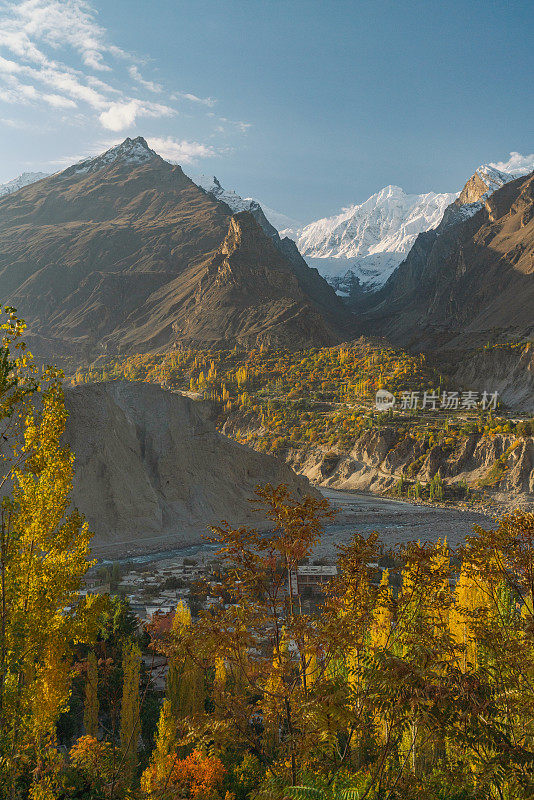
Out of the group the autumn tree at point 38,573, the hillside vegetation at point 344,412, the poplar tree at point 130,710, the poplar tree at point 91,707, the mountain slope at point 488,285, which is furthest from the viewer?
the mountain slope at point 488,285

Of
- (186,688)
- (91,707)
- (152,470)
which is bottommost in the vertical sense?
A: (91,707)

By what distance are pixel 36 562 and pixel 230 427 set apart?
108m

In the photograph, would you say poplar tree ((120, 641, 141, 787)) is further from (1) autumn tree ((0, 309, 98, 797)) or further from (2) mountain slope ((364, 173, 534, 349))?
(2) mountain slope ((364, 173, 534, 349))

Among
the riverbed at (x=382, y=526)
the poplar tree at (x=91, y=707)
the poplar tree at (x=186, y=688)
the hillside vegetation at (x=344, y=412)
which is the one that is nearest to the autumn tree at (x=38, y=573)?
the poplar tree at (x=91, y=707)

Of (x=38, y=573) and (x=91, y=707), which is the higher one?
(x=38, y=573)

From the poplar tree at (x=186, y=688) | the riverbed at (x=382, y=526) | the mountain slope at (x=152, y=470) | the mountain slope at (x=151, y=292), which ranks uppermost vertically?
the mountain slope at (x=151, y=292)

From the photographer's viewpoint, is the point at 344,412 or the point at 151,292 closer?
the point at 344,412

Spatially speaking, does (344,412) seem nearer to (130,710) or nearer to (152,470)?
(152,470)

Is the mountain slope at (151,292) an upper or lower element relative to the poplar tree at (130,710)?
upper

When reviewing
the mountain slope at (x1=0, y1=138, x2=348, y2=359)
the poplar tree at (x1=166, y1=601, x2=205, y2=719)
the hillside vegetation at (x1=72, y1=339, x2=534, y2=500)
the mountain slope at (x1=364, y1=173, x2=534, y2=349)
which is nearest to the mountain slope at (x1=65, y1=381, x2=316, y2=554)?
the poplar tree at (x1=166, y1=601, x2=205, y2=719)

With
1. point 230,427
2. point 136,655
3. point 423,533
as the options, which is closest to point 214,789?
point 136,655

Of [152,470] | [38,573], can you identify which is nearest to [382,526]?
[152,470]

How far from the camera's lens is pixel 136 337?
538 ft

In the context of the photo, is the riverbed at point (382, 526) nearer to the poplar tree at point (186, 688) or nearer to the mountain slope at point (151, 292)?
the poplar tree at point (186, 688)
